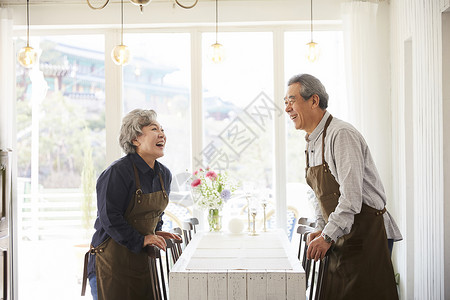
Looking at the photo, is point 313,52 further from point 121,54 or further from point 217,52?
point 121,54

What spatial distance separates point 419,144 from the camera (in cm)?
323

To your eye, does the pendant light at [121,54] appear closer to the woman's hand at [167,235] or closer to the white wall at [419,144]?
the woman's hand at [167,235]

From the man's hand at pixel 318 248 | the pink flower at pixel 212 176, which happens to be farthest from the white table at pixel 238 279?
the pink flower at pixel 212 176

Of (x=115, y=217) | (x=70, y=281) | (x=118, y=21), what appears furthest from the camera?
(x=70, y=281)

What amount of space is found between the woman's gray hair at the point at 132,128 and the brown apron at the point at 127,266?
19 centimetres

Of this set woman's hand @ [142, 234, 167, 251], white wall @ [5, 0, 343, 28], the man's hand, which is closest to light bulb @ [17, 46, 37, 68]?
white wall @ [5, 0, 343, 28]

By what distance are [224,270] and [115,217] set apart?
2.09ft

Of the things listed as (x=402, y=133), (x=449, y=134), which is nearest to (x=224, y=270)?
(x=449, y=134)

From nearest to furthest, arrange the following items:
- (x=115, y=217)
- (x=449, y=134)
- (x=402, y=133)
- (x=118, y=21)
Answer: (x=115, y=217) < (x=449, y=134) < (x=402, y=133) < (x=118, y=21)

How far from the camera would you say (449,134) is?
2.87m

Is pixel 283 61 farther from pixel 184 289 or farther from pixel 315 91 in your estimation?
pixel 184 289

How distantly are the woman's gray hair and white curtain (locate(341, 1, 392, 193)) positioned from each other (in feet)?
6.53

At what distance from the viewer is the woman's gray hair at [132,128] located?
2602 mm

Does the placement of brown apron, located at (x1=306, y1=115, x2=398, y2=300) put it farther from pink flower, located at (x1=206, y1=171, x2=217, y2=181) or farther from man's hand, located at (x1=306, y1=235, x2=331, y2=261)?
pink flower, located at (x1=206, y1=171, x2=217, y2=181)
